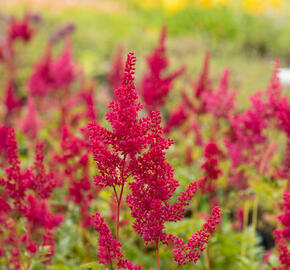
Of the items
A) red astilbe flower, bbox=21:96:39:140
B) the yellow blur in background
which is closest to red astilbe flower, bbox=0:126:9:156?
red astilbe flower, bbox=21:96:39:140

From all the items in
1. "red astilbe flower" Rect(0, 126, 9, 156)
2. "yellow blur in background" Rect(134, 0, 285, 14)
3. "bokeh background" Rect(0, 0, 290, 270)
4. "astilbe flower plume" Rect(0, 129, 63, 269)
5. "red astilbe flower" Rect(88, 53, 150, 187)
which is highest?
"yellow blur in background" Rect(134, 0, 285, 14)

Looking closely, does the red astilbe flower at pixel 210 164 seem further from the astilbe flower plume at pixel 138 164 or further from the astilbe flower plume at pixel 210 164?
the astilbe flower plume at pixel 138 164

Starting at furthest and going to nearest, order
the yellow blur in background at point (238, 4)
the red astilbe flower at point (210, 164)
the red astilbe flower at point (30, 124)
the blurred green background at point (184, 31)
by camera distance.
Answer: the yellow blur in background at point (238, 4)
the blurred green background at point (184, 31)
the red astilbe flower at point (30, 124)
the red astilbe flower at point (210, 164)

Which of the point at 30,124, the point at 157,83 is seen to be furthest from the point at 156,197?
the point at 30,124

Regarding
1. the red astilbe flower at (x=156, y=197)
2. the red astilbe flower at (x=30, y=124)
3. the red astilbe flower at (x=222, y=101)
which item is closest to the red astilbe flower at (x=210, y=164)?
the red astilbe flower at (x=156, y=197)

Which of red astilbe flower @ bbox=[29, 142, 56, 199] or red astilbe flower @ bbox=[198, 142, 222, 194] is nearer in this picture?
red astilbe flower @ bbox=[29, 142, 56, 199]

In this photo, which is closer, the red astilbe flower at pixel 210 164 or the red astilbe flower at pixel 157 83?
the red astilbe flower at pixel 210 164

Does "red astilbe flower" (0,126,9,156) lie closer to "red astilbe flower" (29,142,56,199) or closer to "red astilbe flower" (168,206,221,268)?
"red astilbe flower" (29,142,56,199)

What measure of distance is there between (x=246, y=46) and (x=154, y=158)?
41.5 ft

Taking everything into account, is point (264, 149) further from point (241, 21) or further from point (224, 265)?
point (241, 21)

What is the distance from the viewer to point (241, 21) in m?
15.2

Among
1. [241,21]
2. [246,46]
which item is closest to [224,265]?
[246,46]

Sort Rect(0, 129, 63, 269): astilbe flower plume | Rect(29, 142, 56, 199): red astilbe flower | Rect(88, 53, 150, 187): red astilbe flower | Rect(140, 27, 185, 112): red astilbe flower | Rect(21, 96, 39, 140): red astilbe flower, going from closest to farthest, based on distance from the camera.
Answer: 1. Rect(88, 53, 150, 187): red astilbe flower
2. Rect(0, 129, 63, 269): astilbe flower plume
3. Rect(29, 142, 56, 199): red astilbe flower
4. Rect(140, 27, 185, 112): red astilbe flower
5. Rect(21, 96, 39, 140): red astilbe flower

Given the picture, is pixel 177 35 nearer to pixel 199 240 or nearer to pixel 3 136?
pixel 3 136
